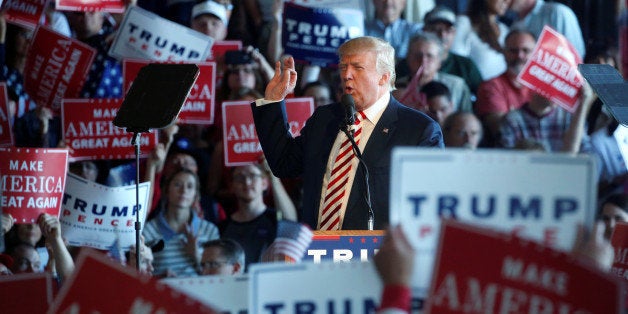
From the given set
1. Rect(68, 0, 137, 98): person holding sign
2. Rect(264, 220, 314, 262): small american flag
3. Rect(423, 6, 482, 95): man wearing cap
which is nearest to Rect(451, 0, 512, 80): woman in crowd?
Rect(423, 6, 482, 95): man wearing cap

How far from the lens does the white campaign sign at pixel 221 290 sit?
11.3 feet

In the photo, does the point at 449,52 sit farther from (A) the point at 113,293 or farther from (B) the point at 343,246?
(A) the point at 113,293

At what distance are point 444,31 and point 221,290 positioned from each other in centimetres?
595

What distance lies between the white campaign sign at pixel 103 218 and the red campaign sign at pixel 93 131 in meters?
1.12

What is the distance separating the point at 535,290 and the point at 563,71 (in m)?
5.56

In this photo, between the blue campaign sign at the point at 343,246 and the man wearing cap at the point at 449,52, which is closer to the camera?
the blue campaign sign at the point at 343,246

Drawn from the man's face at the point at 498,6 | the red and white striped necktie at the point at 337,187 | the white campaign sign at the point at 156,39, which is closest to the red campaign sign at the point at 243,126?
the white campaign sign at the point at 156,39

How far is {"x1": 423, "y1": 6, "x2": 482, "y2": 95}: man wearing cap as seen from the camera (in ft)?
29.7

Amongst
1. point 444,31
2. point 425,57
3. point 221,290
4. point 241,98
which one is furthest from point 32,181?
point 221,290

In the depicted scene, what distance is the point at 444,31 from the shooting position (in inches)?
360

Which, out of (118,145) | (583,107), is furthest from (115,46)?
(583,107)

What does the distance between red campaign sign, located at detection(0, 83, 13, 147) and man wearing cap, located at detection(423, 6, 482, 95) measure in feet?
10.1

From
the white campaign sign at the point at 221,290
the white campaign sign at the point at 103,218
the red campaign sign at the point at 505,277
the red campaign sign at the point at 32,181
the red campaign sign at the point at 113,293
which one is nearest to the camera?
the red campaign sign at the point at 505,277

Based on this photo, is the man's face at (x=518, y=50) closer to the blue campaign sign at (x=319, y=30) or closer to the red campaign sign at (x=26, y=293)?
the blue campaign sign at (x=319, y=30)
